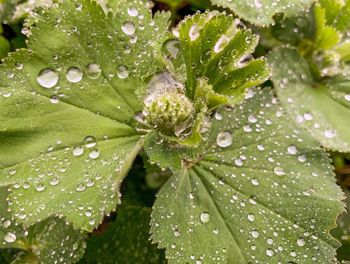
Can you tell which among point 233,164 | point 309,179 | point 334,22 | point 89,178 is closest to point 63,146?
point 89,178

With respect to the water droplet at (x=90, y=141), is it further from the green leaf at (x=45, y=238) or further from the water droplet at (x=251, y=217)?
the water droplet at (x=251, y=217)

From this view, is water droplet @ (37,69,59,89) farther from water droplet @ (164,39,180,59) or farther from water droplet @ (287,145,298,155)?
water droplet @ (287,145,298,155)

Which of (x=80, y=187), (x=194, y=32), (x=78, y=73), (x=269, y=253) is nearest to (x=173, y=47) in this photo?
(x=194, y=32)

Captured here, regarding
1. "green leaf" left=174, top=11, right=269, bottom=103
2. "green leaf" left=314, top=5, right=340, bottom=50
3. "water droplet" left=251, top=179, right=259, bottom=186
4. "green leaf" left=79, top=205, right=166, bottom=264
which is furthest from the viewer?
"green leaf" left=314, top=5, right=340, bottom=50

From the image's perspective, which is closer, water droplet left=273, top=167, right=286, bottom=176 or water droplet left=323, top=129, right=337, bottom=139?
water droplet left=273, top=167, right=286, bottom=176

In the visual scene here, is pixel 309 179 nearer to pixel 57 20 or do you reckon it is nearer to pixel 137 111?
pixel 137 111

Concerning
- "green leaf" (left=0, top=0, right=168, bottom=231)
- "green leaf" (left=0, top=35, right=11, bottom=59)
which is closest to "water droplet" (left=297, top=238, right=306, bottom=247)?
"green leaf" (left=0, top=0, right=168, bottom=231)
